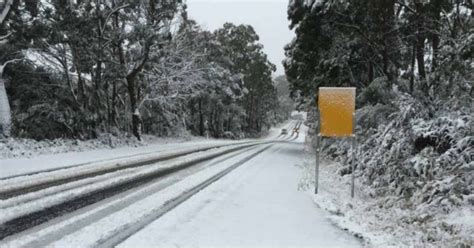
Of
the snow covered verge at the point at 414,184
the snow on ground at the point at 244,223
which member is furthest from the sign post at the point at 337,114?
the snow on ground at the point at 244,223

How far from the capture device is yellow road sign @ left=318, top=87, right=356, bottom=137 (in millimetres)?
9273

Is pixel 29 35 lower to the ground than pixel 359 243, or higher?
higher

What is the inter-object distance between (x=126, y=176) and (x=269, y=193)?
349 cm

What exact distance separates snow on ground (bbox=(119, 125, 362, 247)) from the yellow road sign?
1.53 m

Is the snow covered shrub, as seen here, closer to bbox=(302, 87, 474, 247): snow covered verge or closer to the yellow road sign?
bbox=(302, 87, 474, 247): snow covered verge

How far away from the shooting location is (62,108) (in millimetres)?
21031

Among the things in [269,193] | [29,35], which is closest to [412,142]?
[269,193]

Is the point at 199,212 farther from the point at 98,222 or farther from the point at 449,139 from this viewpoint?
the point at 449,139

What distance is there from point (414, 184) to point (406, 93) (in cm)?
404

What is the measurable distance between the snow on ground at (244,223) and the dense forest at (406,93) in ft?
4.74

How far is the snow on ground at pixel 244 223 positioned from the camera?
18.3ft

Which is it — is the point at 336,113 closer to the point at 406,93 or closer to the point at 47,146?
the point at 406,93

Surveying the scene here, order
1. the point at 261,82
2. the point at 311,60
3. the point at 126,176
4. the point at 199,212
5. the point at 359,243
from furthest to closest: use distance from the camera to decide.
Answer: the point at 261,82 → the point at 311,60 → the point at 126,176 → the point at 199,212 → the point at 359,243

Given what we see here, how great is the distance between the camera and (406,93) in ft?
38.9
